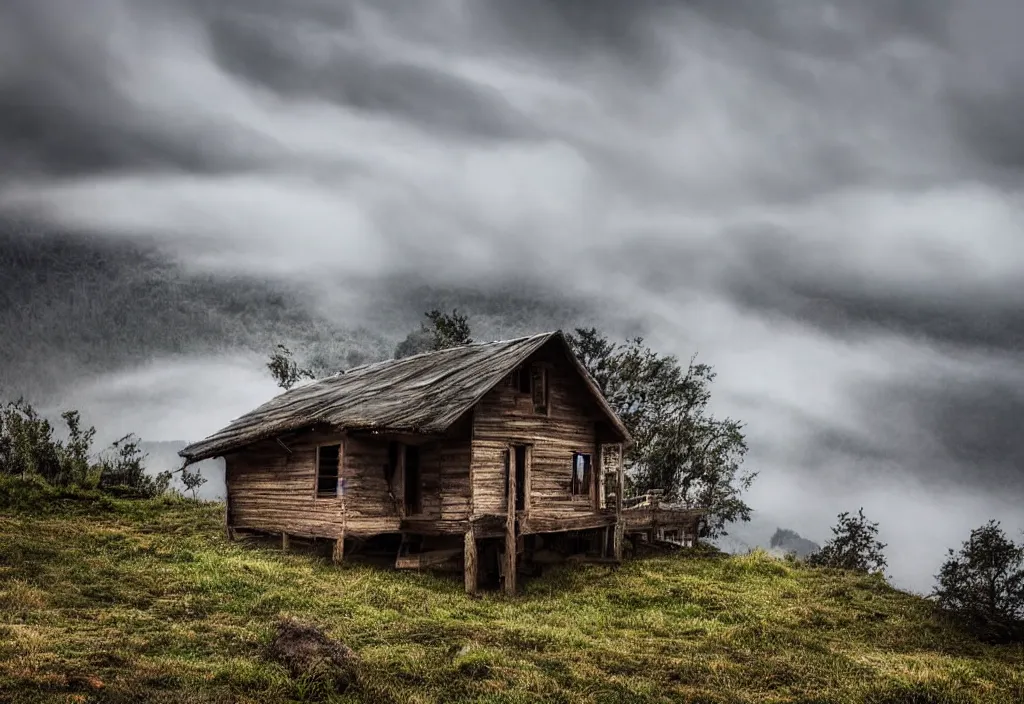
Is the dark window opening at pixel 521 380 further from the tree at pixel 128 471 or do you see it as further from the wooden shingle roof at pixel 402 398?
the tree at pixel 128 471

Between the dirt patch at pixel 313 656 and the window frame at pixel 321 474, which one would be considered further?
the window frame at pixel 321 474

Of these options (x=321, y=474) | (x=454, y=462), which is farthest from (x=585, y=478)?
(x=321, y=474)

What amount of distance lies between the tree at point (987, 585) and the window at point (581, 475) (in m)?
11.7

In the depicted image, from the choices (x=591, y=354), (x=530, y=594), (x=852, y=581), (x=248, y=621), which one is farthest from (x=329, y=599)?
(x=591, y=354)

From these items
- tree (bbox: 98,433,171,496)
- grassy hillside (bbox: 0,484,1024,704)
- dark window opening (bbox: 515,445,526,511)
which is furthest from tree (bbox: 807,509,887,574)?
tree (bbox: 98,433,171,496)

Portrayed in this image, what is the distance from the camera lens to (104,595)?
58.6 feet

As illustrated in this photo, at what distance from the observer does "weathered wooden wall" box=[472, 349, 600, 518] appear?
2473 cm

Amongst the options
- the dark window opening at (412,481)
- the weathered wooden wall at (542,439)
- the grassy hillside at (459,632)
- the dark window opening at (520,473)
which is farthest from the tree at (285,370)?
the dark window opening at (520,473)

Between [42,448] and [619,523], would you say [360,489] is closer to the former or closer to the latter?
[619,523]

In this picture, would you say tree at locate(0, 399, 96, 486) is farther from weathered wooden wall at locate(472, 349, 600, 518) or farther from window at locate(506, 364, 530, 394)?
window at locate(506, 364, 530, 394)

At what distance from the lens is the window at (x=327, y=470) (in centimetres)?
2667

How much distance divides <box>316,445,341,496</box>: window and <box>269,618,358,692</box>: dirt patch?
11778 mm

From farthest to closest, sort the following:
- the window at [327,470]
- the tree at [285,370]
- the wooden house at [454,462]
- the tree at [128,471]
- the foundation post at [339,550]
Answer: the tree at [285,370]
the tree at [128,471]
the window at [327,470]
the foundation post at [339,550]
the wooden house at [454,462]

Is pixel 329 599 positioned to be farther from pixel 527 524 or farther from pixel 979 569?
pixel 979 569
